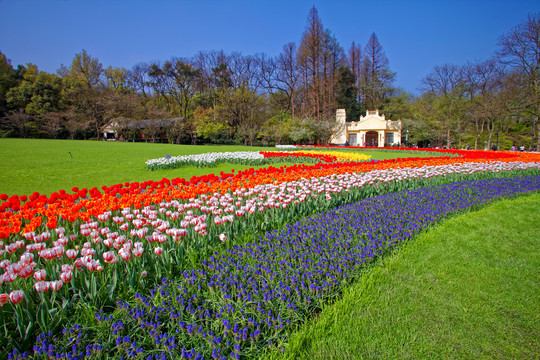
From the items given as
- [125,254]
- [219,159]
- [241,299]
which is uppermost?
[219,159]

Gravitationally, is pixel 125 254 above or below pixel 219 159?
below

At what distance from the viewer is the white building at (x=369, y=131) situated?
42125mm

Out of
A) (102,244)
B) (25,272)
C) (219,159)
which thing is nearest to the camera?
(25,272)

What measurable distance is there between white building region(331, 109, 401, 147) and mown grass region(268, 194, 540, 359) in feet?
126

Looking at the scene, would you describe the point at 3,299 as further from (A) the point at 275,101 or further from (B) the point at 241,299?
(A) the point at 275,101

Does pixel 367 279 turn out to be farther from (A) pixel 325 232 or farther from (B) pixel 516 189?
(B) pixel 516 189

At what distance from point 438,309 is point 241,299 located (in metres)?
1.72

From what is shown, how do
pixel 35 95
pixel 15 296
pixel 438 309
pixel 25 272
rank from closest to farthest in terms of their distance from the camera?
pixel 15 296
pixel 25 272
pixel 438 309
pixel 35 95

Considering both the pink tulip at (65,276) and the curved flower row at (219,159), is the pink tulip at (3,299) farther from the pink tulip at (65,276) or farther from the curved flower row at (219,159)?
the curved flower row at (219,159)

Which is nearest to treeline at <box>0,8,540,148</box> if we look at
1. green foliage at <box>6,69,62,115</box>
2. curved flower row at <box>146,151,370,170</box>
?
green foliage at <box>6,69,62,115</box>

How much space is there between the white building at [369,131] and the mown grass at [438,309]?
3841cm

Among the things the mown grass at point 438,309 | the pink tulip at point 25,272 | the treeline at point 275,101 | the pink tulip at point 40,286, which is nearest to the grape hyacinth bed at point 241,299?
the mown grass at point 438,309

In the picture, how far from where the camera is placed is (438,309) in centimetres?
247

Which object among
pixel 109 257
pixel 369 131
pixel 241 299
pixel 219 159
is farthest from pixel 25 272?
pixel 369 131
